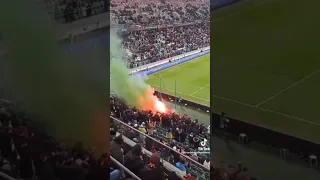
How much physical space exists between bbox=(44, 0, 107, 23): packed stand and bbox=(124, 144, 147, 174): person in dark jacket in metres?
1.16

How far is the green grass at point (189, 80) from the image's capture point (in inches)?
136

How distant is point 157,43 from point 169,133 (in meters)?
0.74

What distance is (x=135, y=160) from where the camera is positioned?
143 inches

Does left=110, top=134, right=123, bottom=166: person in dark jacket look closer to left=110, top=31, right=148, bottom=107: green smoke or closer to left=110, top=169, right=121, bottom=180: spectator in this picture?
left=110, top=169, right=121, bottom=180: spectator

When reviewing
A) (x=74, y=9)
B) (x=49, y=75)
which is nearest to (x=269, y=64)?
(x=74, y=9)

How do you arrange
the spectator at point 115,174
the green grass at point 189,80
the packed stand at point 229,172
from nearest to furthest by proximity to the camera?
the packed stand at point 229,172 < the green grass at point 189,80 < the spectator at point 115,174

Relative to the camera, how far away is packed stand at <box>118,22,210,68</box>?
354 cm

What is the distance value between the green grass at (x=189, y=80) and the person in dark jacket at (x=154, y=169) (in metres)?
0.55

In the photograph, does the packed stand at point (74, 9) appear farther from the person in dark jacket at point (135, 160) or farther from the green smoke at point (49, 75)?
the person in dark jacket at point (135, 160)

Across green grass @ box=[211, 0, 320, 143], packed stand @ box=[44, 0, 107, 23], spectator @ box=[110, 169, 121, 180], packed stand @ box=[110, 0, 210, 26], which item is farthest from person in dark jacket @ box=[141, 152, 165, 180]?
packed stand @ box=[44, 0, 107, 23]

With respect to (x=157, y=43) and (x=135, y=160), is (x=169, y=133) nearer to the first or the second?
(x=135, y=160)

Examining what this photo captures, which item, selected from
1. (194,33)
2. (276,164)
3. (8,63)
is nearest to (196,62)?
(194,33)

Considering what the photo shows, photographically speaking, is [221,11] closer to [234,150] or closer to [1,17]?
[234,150]

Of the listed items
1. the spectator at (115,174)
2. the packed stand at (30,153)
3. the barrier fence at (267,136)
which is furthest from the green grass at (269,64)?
the packed stand at (30,153)
